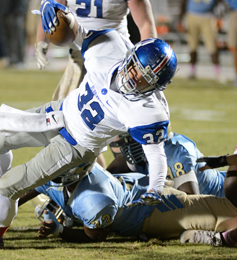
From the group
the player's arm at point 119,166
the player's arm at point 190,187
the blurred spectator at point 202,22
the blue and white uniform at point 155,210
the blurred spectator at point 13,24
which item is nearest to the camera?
the blue and white uniform at point 155,210

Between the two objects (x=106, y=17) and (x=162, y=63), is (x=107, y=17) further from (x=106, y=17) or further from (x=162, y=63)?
(x=162, y=63)

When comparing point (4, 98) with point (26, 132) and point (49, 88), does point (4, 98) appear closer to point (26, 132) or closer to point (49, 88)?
point (49, 88)

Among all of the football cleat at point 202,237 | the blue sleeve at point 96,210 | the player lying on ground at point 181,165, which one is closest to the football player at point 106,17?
the player lying on ground at point 181,165

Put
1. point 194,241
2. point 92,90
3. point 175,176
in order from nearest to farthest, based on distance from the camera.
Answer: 1. point 92,90
2. point 194,241
3. point 175,176

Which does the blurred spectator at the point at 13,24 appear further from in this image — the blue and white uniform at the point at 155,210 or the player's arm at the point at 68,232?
the player's arm at the point at 68,232

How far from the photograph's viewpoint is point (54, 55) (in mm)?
14523

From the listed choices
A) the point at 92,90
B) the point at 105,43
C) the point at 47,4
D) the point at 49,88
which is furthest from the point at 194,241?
the point at 49,88

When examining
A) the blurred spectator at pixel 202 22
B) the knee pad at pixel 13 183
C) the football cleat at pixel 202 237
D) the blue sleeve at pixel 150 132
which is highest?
the blue sleeve at pixel 150 132

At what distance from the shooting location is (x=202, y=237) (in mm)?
2910

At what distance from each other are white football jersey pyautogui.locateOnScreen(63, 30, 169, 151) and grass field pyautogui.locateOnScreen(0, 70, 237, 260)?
21.7 inches

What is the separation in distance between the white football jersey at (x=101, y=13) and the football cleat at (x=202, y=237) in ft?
4.42

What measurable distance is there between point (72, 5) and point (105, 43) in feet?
2.71

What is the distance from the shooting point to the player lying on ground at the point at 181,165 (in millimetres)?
3305

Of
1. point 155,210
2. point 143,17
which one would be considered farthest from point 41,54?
point 155,210
